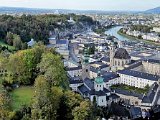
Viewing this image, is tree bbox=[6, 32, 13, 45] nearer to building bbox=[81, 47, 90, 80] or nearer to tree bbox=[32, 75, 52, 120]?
building bbox=[81, 47, 90, 80]

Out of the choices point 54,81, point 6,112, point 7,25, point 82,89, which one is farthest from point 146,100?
point 7,25

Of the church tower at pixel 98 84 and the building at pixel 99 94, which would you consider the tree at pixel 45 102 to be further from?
the church tower at pixel 98 84

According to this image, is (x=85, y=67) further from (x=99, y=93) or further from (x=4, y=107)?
(x=4, y=107)

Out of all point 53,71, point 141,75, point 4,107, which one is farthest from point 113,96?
point 4,107

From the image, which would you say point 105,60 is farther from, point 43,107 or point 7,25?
point 43,107

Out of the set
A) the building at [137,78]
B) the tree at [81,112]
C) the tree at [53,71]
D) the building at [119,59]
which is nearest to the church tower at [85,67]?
the building at [137,78]

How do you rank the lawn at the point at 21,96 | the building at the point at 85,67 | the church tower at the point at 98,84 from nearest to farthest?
the lawn at the point at 21,96 < the church tower at the point at 98,84 < the building at the point at 85,67

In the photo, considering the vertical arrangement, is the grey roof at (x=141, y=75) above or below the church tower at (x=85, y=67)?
below

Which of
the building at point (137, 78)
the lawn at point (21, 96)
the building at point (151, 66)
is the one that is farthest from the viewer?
the building at point (151, 66)
